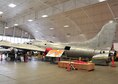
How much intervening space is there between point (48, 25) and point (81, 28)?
25.0ft

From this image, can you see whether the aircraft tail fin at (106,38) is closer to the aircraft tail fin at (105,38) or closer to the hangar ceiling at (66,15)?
the aircraft tail fin at (105,38)

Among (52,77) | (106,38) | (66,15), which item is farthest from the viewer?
(66,15)

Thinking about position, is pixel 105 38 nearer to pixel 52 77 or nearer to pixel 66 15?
pixel 52 77

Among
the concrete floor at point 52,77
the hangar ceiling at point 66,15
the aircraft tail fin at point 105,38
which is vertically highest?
the hangar ceiling at point 66,15

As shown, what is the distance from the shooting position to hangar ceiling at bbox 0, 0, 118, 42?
20.2 meters

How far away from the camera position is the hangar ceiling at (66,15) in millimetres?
20172

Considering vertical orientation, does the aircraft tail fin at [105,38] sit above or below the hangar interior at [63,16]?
below

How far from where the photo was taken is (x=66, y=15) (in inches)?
979

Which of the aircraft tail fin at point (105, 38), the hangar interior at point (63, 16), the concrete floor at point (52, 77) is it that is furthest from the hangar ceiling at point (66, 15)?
the concrete floor at point (52, 77)

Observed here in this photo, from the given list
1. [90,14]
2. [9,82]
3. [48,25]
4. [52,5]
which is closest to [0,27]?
[48,25]

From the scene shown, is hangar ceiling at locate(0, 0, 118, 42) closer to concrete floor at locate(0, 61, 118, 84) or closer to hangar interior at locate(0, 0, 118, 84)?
hangar interior at locate(0, 0, 118, 84)

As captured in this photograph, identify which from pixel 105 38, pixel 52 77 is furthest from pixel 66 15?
pixel 52 77

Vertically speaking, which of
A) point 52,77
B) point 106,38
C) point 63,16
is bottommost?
point 52,77

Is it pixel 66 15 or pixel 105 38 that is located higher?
pixel 66 15
